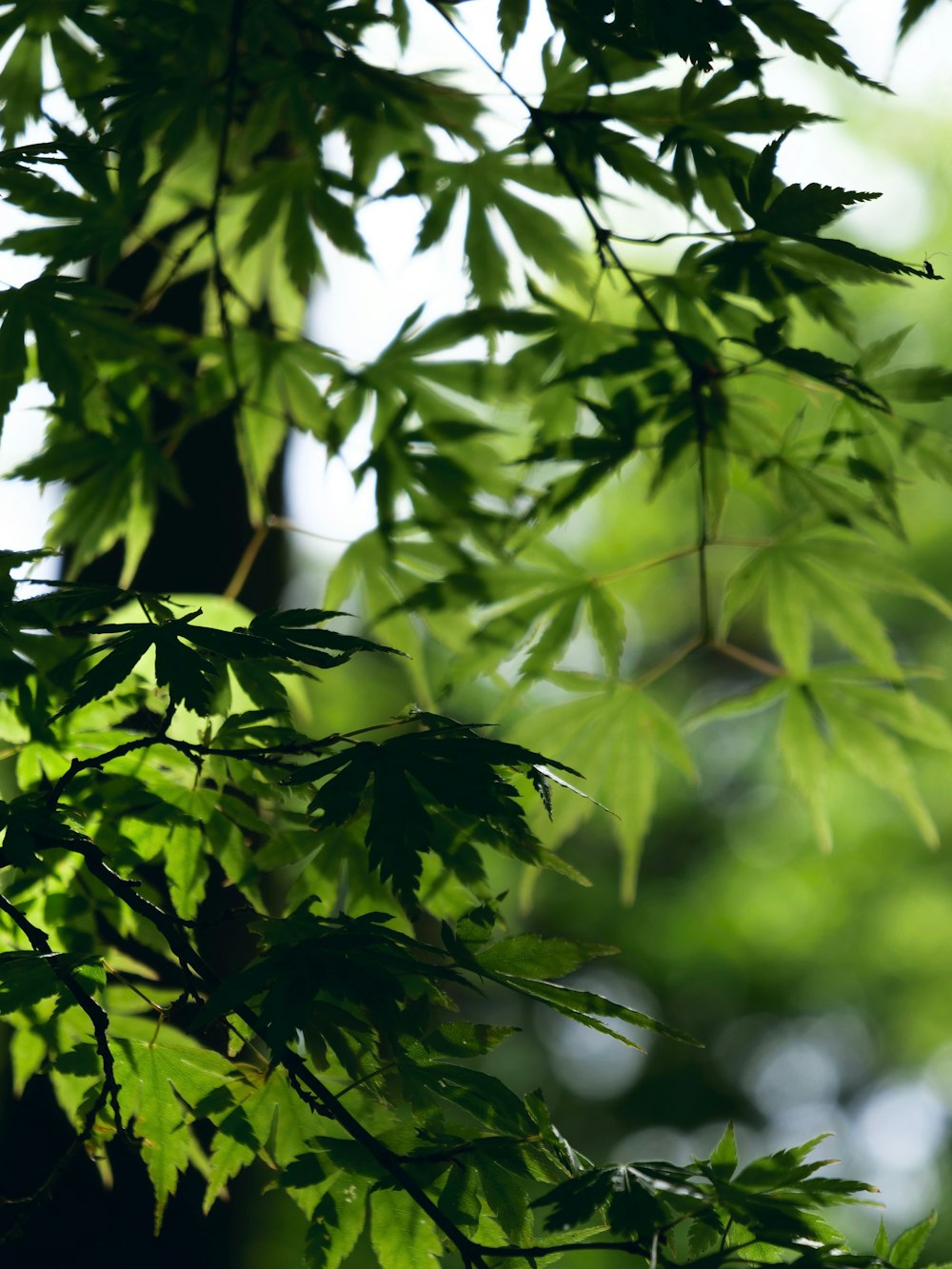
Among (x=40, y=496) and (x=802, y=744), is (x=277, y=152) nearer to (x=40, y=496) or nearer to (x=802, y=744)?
(x=40, y=496)

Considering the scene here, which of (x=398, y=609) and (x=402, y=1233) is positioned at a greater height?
(x=398, y=609)

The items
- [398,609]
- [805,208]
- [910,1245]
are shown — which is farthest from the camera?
[398,609]

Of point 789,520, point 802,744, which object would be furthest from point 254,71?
point 802,744

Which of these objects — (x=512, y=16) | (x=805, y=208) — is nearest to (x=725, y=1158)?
(x=805, y=208)

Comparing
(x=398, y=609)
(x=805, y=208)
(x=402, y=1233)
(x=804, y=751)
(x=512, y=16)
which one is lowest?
(x=402, y=1233)

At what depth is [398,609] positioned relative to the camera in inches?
46.6

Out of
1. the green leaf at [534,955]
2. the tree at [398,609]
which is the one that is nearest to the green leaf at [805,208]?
the tree at [398,609]

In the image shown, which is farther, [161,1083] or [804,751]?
[804,751]

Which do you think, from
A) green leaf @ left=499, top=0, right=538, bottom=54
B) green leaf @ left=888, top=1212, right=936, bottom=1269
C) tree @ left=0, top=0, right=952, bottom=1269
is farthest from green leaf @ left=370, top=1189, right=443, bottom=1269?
green leaf @ left=499, top=0, right=538, bottom=54

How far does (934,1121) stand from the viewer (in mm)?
6727

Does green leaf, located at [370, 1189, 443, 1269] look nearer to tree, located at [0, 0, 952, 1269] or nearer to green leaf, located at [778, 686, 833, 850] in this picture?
tree, located at [0, 0, 952, 1269]

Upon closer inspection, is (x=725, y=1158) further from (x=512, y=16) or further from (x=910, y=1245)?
(x=512, y=16)

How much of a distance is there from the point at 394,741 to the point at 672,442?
540 mm

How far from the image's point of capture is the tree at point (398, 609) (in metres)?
0.64
